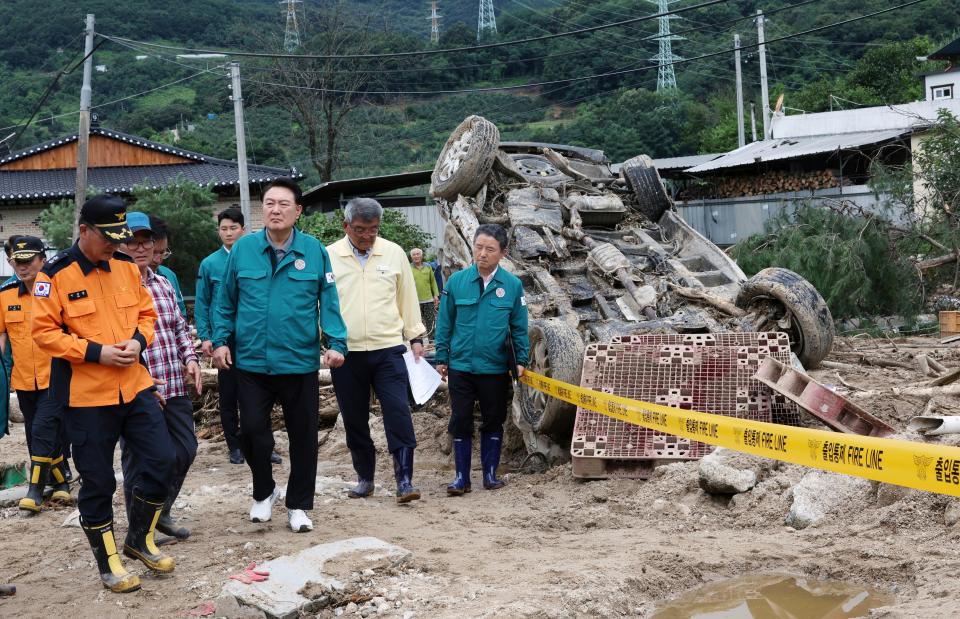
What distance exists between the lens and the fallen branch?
8.86 meters

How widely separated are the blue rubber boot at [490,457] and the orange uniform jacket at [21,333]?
3.12m

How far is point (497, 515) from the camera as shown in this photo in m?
6.69

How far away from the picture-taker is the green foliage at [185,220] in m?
26.0

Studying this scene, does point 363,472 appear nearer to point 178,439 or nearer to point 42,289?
point 178,439

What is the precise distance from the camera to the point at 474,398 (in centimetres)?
768

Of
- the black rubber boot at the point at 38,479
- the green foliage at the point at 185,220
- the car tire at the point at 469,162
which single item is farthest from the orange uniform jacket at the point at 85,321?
the green foliage at the point at 185,220

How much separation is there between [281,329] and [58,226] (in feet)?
72.5

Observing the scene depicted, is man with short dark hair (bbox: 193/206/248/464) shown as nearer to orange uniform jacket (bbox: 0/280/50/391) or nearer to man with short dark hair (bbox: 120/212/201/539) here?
man with short dark hair (bbox: 120/212/201/539)

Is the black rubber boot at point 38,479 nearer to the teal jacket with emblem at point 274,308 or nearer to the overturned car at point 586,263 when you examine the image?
the teal jacket with emblem at point 274,308

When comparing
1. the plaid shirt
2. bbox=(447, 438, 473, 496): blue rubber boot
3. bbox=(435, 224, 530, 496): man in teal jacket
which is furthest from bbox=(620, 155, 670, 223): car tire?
the plaid shirt

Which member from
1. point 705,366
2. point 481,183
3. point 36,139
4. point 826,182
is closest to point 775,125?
point 826,182

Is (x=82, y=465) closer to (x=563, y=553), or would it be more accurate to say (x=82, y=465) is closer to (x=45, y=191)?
(x=563, y=553)

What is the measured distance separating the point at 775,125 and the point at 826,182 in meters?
8.45

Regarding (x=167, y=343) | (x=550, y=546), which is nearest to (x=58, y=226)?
(x=167, y=343)
